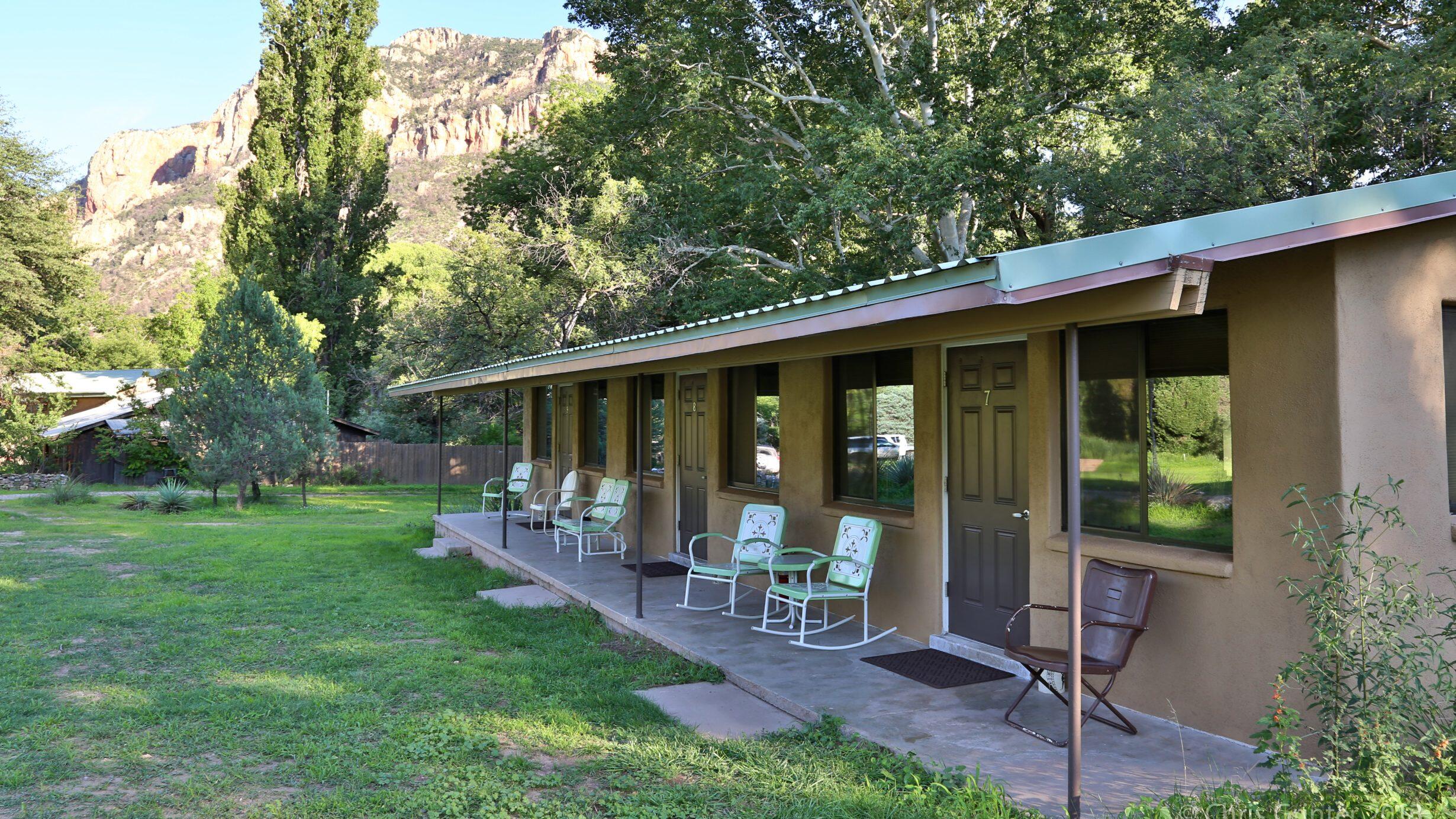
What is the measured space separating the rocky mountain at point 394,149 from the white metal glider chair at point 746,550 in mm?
60862

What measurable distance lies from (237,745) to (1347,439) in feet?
17.3

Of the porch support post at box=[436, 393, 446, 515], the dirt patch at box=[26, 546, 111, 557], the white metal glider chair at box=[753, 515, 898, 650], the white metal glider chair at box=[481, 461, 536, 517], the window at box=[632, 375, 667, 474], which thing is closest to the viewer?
the white metal glider chair at box=[753, 515, 898, 650]

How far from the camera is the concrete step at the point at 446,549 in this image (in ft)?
38.7

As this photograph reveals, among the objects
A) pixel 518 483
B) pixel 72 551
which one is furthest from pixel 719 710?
pixel 72 551

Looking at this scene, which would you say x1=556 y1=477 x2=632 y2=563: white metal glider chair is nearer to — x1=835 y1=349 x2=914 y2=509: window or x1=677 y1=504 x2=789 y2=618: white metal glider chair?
x1=677 y1=504 x2=789 y2=618: white metal glider chair

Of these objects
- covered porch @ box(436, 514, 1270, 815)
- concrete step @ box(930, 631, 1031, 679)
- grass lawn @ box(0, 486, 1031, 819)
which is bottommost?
grass lawn @ box(0, 486, 1031, 819)

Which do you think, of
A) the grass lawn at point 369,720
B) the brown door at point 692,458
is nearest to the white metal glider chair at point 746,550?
the grass lawn at point 369,720

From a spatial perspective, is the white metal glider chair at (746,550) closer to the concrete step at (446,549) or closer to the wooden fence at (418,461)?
the concrete step at (446,549)

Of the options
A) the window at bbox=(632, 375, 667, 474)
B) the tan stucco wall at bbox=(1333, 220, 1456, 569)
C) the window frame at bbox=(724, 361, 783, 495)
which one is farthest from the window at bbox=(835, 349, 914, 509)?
the window at bbox=(632, 375, 667, 474)

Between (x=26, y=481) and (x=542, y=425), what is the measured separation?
19.7 meters

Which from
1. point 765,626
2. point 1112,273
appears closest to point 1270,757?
point 1112,273

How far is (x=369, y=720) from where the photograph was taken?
504 cm

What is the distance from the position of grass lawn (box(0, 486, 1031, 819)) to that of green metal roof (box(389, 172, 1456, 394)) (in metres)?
1.93

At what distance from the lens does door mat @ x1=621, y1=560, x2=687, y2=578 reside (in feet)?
29.5
